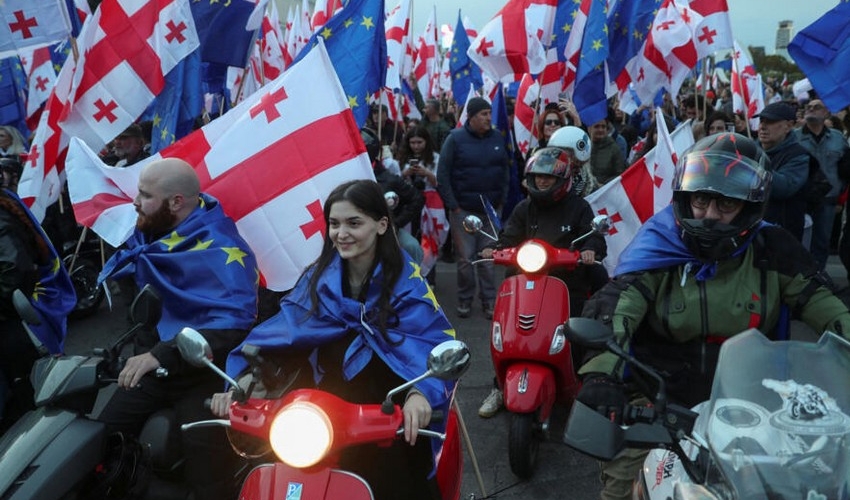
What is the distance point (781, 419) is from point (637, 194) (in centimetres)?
372

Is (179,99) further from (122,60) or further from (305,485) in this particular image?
(305,485)

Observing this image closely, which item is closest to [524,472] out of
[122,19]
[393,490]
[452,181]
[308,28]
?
[393,490]

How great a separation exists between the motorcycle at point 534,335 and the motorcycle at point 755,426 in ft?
7.61

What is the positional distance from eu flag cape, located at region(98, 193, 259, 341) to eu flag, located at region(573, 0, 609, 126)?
5.16 metres

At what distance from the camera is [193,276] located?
11.1 ft

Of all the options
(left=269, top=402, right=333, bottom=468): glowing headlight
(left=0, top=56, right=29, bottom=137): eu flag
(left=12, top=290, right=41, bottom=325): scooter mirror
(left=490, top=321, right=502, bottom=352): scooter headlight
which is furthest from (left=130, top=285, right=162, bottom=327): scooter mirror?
(left=0, top=56, right=29, bottom=137): eu flag

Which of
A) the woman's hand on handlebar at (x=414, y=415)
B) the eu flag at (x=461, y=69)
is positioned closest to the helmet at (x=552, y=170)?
the woman's hand on handlebar at (x=414, y=415)

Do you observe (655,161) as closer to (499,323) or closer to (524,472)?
(499,323)

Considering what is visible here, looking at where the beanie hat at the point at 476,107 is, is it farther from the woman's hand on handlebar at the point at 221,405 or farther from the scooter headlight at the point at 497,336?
the woman's hand on handlebar at the point at 221,405

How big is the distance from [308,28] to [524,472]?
10.3 metres

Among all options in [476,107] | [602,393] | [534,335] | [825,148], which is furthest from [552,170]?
[825,148]

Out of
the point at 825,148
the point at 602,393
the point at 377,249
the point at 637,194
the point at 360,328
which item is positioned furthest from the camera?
the point at 825,148

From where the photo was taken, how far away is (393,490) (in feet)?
8.67

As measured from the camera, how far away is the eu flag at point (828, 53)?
598cm
